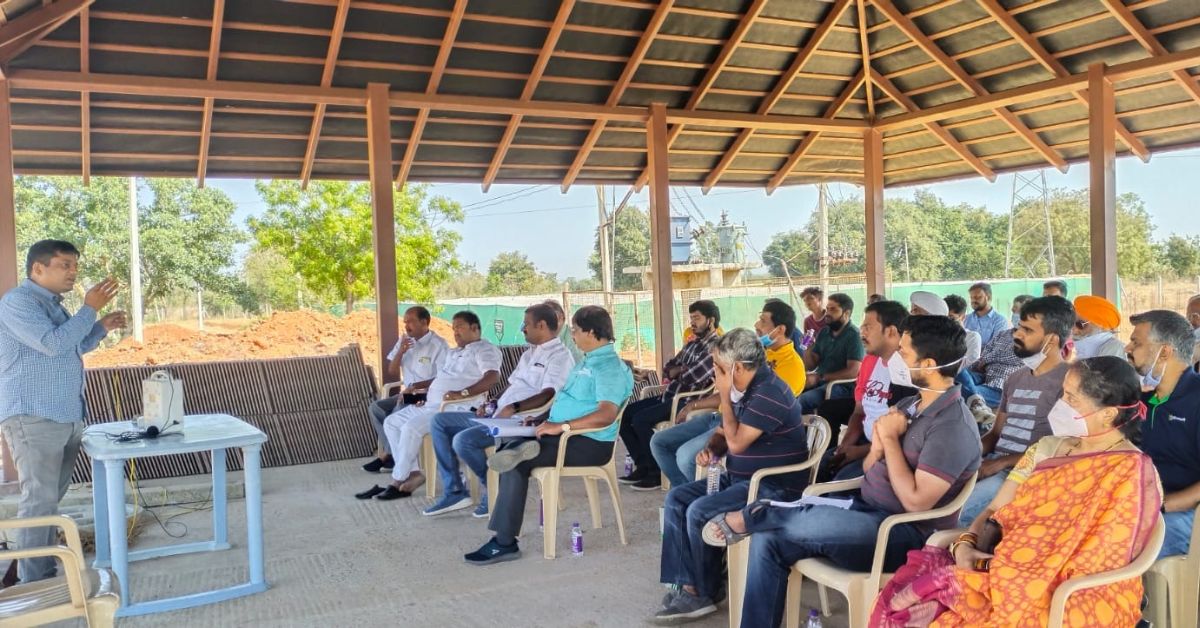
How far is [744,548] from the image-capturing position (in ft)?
10.8

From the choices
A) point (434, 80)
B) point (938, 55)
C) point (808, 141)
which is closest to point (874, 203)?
point (808, 141)

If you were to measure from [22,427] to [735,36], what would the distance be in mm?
6540

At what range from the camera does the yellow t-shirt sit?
542 centimetres

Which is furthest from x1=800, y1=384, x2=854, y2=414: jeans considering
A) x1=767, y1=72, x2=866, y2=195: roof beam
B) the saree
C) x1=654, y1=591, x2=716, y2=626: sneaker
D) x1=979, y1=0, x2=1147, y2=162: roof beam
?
x1=767, y1=72, x2=866, y2=195: roof beam

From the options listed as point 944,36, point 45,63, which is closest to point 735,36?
point 944,36

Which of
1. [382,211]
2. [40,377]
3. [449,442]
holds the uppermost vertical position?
[382,211]

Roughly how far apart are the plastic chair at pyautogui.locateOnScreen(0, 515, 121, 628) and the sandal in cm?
195

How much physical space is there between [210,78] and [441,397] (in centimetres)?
328

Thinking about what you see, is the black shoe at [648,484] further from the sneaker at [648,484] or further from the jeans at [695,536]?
the jeans at [695,536]

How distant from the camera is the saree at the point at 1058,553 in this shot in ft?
7.43

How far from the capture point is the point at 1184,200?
31.0 meters

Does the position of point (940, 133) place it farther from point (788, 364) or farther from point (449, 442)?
point (449, 442)

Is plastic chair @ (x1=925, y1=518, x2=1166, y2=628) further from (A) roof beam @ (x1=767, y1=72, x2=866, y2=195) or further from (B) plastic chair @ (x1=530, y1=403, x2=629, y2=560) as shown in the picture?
(A) roof beam @ (x1=767, y1=72, x2=866, y2=195)

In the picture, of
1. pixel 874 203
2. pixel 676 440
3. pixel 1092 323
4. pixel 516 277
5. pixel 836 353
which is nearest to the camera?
pixel 676 440
